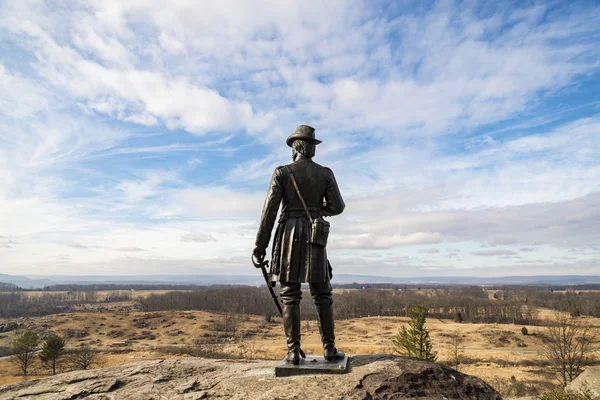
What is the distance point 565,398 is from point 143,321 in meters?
92.3

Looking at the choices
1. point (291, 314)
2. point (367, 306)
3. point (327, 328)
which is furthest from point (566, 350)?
point (367, 306)

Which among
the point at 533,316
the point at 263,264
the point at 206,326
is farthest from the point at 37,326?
the point at 533,316

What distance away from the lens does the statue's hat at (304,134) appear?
6887 mm

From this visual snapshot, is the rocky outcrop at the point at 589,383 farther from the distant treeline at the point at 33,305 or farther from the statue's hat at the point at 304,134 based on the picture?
the distant treeline at the point at 33,305

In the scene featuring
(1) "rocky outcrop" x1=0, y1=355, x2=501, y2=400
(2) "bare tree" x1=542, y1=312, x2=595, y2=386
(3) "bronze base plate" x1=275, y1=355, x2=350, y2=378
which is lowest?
(2) "bare tree" x1=542, y1=312, x2=595, y2=386

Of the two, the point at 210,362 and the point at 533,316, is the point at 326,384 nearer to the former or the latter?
the point at 210,362

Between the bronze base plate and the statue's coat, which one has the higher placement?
the statue's coat

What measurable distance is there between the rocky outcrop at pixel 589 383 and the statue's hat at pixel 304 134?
1537 cm

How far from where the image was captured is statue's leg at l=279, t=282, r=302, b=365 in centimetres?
625

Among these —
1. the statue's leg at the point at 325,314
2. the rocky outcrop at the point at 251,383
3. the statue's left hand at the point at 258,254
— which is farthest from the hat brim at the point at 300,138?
the rocky outcrop at the point at 251,383

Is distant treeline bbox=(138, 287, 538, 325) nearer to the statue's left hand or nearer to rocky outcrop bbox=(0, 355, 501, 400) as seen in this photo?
rocky outcrop bbox=(0, 355, 501, 400)

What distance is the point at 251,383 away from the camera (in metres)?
5.91

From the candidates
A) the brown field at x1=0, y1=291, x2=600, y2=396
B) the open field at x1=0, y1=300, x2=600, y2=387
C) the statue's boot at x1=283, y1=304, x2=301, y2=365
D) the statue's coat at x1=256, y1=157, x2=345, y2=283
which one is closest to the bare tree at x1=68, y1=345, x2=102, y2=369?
the open field at x1=0, y1=300, x2=600, y2=387

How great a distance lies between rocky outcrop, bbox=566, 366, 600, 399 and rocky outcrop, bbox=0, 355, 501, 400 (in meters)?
12.5
